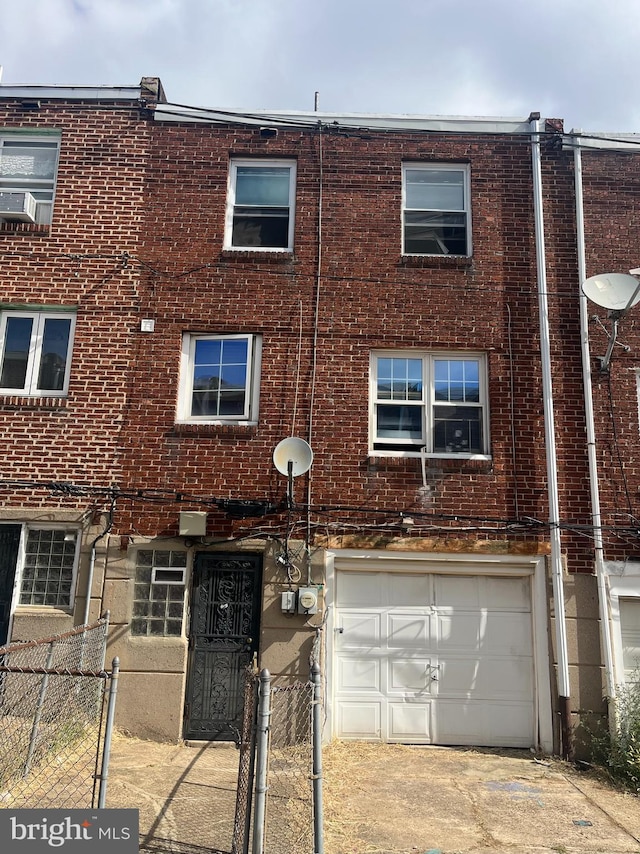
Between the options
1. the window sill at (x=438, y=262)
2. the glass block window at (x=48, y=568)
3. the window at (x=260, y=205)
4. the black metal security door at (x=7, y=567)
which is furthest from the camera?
the window at (x=260, y=205)

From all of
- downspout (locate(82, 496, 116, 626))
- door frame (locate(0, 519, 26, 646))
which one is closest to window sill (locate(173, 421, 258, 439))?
downspout (locate(82, 496, 116, 626))

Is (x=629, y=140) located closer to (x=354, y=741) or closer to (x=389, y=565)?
(x=389, y=565)

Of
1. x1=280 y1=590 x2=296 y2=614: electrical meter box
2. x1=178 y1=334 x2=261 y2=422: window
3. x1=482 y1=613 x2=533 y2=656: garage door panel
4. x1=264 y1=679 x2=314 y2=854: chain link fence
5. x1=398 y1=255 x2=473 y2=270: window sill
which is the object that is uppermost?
x1=398 y1=255 x2=473 y2=270: window sill

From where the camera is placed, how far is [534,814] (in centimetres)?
691

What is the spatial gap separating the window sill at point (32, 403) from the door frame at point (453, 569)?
4.25 metres

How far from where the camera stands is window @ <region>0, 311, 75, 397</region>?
33.2 feet

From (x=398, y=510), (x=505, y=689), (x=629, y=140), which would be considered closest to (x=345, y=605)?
(x=398, y=510)

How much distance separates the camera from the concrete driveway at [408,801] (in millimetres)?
6082

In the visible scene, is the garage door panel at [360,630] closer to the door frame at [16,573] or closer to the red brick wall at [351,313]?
the red brick wall at [351,313]

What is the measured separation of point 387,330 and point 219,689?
17.6 feet

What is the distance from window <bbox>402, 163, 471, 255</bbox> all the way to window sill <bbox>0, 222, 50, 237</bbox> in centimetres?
530

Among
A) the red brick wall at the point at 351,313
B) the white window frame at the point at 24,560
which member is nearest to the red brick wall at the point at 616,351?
the red brick wall at the point at 351,313

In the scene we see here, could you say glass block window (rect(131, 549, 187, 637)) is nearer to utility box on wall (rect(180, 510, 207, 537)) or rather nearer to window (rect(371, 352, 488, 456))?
utility box on wall (rect(180, 510, 207, 537))

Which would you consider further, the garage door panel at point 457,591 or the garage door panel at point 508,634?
the garage door panel at point 457,591
